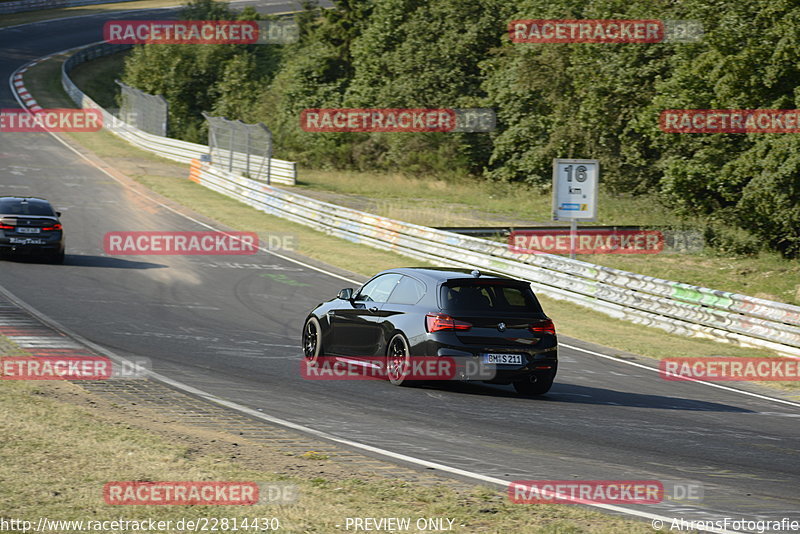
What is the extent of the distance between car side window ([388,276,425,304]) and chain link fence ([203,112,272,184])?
99.7 ft

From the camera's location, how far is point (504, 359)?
11.6 m

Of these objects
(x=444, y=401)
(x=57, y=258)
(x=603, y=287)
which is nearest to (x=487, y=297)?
(x=444, y=401)

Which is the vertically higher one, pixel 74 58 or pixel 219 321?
pixel 74 58

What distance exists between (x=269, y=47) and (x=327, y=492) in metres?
77.1

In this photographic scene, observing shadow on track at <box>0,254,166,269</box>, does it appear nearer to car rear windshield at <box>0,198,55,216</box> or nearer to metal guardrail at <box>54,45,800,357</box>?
car rear windshield at <box>0,198,55,216</box>

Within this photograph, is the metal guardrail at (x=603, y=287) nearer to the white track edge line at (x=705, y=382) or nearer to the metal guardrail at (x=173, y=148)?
the white track edge line at (x=705, y=382)

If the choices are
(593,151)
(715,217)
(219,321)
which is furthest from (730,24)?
(219,321)

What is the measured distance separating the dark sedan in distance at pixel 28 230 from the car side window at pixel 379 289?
12215mm

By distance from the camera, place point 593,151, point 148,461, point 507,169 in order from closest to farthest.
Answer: point 148,461, point 593,151, point 507,169

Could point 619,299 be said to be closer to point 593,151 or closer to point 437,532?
point 437,532

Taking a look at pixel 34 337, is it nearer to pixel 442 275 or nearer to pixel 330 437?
pixel 442 275

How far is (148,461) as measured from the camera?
7.71 m

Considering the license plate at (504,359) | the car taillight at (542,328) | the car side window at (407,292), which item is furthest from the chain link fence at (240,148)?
the license plate at (504,359)

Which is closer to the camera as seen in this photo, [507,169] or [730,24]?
[730,24]
